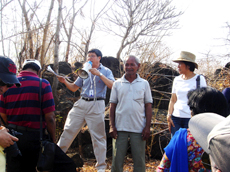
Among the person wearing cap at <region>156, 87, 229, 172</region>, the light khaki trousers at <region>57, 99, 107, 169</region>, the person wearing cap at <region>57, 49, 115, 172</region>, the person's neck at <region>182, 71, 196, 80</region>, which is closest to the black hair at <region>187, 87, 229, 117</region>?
the person wearing cap at <region>156, 87, 229, 172</region>

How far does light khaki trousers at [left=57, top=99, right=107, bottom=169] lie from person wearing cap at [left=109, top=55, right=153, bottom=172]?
0.50m

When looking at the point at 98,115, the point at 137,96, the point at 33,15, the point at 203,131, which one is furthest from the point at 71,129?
the point at 33,15

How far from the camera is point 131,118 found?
2.86 metres

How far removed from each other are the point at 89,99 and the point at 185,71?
1.60 m

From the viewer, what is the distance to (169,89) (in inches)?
242

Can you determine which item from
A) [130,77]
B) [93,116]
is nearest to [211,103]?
[130,77]

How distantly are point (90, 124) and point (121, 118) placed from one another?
2.46 ft

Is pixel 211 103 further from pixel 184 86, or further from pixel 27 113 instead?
pixel 27 113

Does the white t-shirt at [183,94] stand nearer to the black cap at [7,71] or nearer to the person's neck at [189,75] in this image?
the person's neck at [189,75]

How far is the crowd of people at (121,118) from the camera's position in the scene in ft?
3.45

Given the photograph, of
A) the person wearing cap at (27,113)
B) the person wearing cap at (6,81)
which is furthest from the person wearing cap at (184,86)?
the person wearing cap at (6,81)

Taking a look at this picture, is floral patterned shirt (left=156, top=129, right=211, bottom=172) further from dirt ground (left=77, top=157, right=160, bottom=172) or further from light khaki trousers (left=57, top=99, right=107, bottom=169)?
dirt ground (left=77, top=157, right=160, bottom=172)

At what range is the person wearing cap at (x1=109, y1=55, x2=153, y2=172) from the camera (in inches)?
112

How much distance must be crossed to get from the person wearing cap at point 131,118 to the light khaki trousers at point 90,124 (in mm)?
498
